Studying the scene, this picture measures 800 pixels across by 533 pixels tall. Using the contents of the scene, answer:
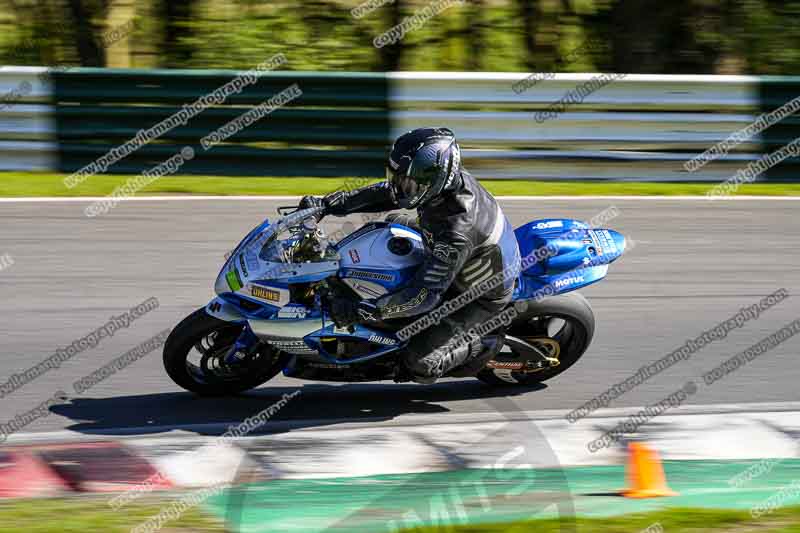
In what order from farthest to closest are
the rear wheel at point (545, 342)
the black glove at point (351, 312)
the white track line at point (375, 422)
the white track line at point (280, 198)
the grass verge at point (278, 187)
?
the grass verge at point (278, 187) → the white track line at point (280, 198) → the rear wheel at point (545, 342) → the white track line at point (375, 422) → the black glove at point (351, 312)

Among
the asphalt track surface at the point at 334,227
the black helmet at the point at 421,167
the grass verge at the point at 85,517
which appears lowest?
the asphalt track surface at the point at 334,227

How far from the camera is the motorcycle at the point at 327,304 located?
6602mm

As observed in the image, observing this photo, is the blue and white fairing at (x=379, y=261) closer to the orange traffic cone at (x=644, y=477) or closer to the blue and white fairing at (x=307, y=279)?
the blue and white fairing at (x=307, y=279)

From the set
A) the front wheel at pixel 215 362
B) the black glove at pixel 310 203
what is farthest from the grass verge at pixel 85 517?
the black glove at pixel 310 203

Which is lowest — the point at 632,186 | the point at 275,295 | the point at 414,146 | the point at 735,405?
the point at 632,186

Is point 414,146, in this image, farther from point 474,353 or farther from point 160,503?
point 160,503

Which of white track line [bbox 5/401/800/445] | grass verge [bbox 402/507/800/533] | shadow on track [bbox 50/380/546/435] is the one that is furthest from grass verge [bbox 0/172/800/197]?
grass verge [bbox 402/507/800/533]

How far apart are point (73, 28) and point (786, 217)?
36.0ft

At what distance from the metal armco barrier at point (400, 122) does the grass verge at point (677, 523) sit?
7630mm

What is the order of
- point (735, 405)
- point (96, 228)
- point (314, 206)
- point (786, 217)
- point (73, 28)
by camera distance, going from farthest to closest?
point (73, 28) < point (786, 217) < point (96, 228) < point (735, 405) < point (314, 206)

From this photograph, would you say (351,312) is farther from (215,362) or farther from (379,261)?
(215,362)

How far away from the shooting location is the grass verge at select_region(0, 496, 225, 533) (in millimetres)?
5191

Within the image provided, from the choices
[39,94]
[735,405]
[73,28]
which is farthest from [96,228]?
[73,28]

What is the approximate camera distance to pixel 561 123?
1283 centimetres
